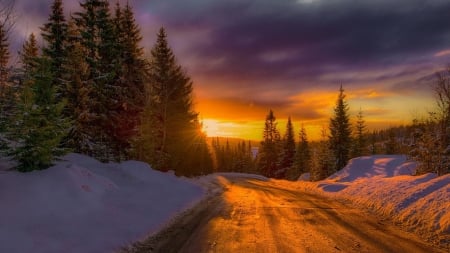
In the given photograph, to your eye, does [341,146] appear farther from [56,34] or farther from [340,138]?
[56,34]

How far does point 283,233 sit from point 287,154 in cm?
6745

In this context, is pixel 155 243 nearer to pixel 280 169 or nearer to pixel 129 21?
pixel 129 21

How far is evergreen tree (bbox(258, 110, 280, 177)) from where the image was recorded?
78250 millimetres

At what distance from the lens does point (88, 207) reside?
38.1 feet

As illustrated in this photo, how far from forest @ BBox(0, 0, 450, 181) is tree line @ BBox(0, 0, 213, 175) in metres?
0.05

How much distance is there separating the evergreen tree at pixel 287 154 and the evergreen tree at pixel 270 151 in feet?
5.21

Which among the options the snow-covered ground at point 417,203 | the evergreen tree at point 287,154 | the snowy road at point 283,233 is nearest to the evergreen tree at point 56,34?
the snowy road at point 283,233

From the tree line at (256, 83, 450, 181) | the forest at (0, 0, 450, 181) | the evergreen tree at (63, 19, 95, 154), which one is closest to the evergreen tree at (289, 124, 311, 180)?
the tree line at (256, 83, 450, 181)

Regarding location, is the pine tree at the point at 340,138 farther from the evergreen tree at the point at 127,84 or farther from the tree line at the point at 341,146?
the evergreen tree at the point at 127,84

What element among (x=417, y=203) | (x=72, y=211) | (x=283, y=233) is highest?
(x=72, y=211)

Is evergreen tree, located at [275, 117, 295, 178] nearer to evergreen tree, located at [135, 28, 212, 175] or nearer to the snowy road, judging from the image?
evergreen tree, located at [135, 28, 212, 175]

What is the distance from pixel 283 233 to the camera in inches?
407

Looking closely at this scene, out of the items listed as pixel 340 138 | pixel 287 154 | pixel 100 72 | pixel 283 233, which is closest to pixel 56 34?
pixel 100 72

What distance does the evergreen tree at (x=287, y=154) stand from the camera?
7594cm
